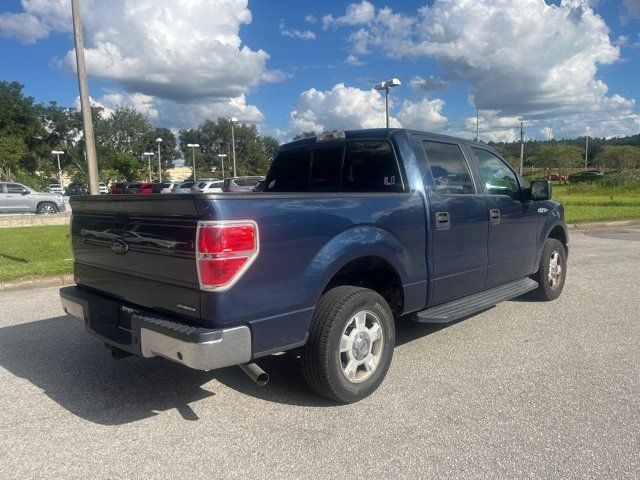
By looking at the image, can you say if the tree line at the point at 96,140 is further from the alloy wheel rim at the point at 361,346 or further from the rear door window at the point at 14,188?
the alloy wheel rim at the point at 361,346

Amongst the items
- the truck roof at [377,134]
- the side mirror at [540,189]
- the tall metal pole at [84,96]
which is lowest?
the side mirror at [540,189]

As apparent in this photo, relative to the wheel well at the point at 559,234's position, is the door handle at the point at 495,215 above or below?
above

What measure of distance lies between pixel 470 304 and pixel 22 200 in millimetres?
23045

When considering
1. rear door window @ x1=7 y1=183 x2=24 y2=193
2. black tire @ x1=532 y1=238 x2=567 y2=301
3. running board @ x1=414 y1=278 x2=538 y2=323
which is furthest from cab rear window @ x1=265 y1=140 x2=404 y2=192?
rear door window @ x1=7 y1=183 x2=24 y2=193

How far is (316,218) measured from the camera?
3254mm

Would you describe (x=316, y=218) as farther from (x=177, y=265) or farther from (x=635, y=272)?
(x=635, y=272)

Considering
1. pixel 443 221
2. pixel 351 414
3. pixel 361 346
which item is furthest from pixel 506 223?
pixel 351 414

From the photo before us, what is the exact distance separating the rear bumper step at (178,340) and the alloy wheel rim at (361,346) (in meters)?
0.79

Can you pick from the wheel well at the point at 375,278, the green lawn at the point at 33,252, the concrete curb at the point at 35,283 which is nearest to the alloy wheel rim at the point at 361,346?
the wheel well at the point at 375,278

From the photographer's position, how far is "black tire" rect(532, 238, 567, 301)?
5996 mm

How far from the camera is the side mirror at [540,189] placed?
546cm

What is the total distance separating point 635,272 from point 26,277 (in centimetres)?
921

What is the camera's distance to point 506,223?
5.11 meters

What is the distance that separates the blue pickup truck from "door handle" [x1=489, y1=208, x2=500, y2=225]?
2 cm
